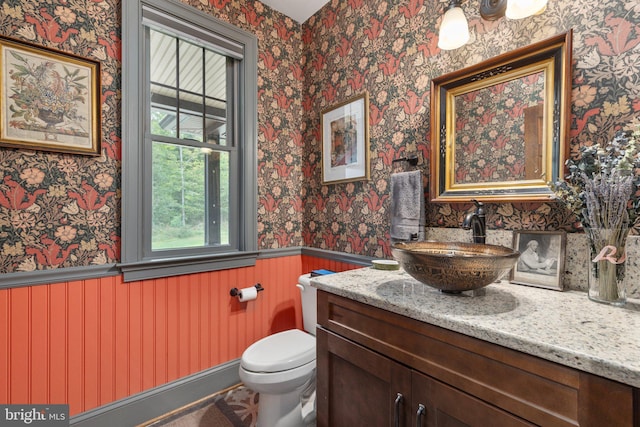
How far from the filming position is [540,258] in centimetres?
109

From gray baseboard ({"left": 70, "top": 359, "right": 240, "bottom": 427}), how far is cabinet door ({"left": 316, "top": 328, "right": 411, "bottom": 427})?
102 cm

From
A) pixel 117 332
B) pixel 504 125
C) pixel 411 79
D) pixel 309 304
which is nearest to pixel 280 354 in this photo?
pixel 309 304

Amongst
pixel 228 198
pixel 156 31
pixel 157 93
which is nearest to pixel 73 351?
pixel 228 198

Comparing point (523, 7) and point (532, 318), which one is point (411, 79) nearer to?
point (523, 7)

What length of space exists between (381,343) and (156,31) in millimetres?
2150

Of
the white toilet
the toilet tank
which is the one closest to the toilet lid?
the white toilet

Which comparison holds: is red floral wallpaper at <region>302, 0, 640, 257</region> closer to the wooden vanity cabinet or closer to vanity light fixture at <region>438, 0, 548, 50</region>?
vanity light fixture at <region>438, 0, 548, 50</region>

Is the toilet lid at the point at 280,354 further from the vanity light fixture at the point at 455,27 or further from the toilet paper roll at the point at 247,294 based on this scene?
the vanity light fixture at the point at 455,27

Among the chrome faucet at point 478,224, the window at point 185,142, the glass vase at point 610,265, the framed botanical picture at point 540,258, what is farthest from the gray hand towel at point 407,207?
the window at point 185,142

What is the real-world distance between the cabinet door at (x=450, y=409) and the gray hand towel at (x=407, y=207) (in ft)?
2.55

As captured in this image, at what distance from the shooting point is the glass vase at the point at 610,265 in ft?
2.90

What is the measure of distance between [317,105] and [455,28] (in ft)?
3.80

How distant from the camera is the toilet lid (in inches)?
55.6

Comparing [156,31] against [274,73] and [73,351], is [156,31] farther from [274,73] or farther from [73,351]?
[73,351]
